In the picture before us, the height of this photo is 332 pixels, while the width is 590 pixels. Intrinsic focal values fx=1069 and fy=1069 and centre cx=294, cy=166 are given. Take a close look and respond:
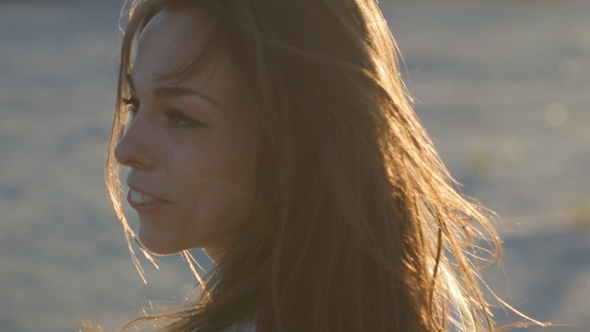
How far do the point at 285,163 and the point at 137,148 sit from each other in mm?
288

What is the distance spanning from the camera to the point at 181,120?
2.06 meters

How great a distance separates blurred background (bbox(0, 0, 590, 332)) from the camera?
610 cm

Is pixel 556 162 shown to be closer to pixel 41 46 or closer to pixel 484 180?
pixel 484 180

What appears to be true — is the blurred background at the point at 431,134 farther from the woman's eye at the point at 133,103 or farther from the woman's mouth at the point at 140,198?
the woman's mouth at the point at 140,198

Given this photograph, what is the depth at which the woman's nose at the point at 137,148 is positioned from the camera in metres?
2.04

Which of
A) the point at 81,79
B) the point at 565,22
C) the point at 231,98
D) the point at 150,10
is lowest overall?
the point at 231,98

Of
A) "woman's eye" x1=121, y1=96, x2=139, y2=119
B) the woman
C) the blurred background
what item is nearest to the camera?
the woman

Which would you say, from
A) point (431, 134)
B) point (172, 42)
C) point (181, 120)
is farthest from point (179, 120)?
point (431, 134)

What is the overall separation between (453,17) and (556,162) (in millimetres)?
9339

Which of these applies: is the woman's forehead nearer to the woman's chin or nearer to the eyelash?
the eyelash

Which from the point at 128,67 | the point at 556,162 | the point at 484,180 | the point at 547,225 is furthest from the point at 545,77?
the point at 128,67

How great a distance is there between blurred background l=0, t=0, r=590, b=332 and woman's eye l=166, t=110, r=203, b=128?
3.89 feet

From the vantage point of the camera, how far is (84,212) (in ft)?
24.3

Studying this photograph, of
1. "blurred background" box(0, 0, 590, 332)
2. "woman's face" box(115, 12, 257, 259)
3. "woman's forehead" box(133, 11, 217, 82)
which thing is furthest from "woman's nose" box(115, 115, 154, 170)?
"blurred background" box(0, 0, 590, 332)
